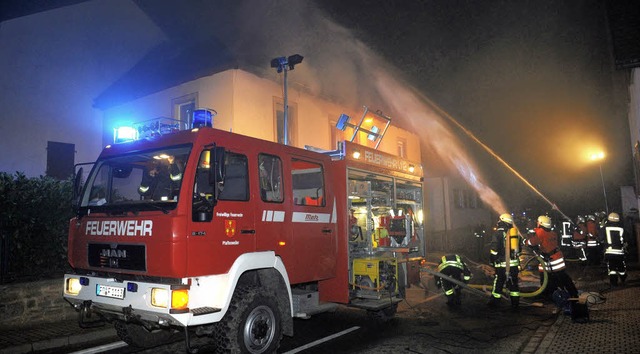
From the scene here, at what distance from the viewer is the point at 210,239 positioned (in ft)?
13.6

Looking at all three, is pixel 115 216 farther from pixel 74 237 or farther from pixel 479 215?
pixel 479 215

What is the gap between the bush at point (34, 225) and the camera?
6.75 m

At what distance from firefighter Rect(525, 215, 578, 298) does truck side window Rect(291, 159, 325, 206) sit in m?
4.16

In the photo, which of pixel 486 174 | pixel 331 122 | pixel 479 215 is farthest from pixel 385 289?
pixel 486 174

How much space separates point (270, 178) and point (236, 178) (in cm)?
60

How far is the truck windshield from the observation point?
14.0 feet

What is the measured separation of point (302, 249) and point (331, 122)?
917cm

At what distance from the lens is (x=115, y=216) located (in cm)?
438

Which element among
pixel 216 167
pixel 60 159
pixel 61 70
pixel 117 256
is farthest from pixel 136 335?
pixel 61 70

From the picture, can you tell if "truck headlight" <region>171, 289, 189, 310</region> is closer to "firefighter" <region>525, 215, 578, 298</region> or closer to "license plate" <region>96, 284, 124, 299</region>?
"license plate" <region>96, 284, 124, 299</region>

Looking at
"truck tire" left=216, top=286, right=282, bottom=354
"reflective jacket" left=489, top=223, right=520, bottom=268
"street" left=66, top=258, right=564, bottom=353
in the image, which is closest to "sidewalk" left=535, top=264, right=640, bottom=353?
"street" left=66, top=258, right=564, bottom=353

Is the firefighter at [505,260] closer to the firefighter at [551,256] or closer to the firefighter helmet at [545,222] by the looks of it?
the firefighter at [551,256]

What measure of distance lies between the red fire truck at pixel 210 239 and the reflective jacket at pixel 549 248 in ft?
10.3

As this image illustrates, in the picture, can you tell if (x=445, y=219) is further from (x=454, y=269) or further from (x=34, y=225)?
(x=34, y=225)
